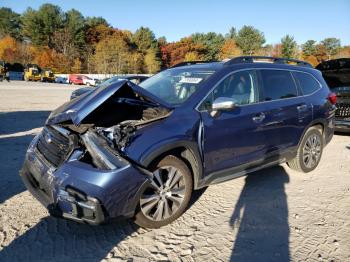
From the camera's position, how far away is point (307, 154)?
569cm

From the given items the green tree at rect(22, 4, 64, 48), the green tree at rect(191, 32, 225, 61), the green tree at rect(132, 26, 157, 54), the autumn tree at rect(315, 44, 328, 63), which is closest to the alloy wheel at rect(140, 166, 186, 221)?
the green tree at rect(22, 4, 64, 48)

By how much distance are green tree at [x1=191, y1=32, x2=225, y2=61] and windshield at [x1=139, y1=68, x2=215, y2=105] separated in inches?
3553

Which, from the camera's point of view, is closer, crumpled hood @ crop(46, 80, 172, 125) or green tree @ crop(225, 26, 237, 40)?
crumpled hood @ crop(46, 80, 172, 125)

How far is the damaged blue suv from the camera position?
320cm

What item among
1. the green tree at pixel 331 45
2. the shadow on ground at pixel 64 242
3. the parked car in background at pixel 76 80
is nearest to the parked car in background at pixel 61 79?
the parked car in background at pixel 76 80

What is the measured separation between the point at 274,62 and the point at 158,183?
2.94m

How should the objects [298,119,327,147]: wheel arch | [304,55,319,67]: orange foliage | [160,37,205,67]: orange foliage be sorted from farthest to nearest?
[160,37,205,67]: orange foliage, [304,55,319,67]: orange foliage, [298,119,327,147]: wheel arch

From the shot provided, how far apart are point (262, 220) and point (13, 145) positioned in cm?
553

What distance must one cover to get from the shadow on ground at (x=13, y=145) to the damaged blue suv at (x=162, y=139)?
3.09 feet

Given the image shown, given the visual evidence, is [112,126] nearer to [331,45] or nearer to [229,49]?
[229,49]

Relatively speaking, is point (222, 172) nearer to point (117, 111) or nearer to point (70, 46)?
point (117, 111)

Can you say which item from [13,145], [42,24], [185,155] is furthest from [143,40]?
[185,155]

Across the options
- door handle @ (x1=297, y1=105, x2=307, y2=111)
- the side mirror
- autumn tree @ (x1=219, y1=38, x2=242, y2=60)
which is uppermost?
autumn tree @ (x1=219, y1=38, x2=242, y2=60)

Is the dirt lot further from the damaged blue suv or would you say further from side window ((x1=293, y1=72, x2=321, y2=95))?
side window ((x1=293, y1=72, x2=321, y2=95))
